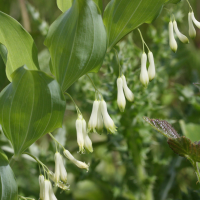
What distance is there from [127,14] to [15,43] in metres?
0.21

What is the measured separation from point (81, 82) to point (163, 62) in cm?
43

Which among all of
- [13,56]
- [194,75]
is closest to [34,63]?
[13,56]

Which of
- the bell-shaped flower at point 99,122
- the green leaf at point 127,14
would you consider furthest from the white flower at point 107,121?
the green leaf at point 127,14

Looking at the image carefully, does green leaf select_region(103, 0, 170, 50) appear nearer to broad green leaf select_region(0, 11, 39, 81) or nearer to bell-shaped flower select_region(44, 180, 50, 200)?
broad green leaf select_region(0, 11, 39, 81)

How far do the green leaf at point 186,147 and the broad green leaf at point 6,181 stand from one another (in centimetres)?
28

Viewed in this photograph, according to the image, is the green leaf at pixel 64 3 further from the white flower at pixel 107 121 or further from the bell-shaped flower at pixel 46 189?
the bell-shaped flower at pixel 46 189

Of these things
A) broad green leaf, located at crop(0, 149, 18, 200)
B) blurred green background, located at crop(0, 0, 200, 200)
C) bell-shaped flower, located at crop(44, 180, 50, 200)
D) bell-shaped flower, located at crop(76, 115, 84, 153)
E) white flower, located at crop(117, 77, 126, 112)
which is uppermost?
white flower, located at crop(117, 77, 126, 112)

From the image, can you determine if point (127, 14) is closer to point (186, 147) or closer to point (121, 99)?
point (121, 99)

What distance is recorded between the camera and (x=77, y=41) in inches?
17.2

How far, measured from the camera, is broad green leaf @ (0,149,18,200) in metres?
0.44

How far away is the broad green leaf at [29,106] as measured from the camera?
0.41m

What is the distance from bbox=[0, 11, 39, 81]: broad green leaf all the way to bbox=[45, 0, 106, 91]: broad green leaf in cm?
4

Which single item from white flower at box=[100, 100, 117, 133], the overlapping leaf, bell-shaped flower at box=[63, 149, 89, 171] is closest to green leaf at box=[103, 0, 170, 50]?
the overlapping leaf

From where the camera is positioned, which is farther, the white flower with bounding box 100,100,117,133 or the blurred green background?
the blurred green background
